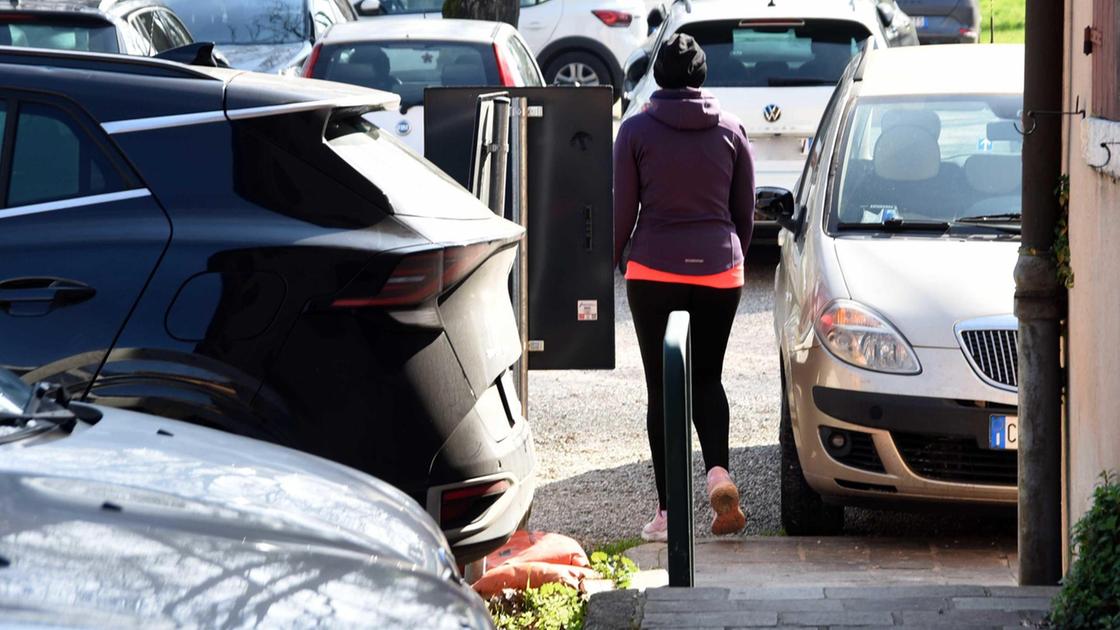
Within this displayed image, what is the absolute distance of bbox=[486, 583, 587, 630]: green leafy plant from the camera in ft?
17.8

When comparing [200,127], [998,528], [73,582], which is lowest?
[998,528]

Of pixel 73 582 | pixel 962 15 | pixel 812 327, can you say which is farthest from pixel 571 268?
pixel 962 15

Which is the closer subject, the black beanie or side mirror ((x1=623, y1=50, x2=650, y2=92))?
the black beanie

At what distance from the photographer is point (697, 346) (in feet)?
21.2

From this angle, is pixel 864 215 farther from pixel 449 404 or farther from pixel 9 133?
pixel 9 133

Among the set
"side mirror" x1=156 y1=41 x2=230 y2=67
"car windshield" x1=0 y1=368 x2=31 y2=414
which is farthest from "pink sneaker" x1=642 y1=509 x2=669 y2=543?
"car windshield" x1=0 y1=368 x2=31 y2=414

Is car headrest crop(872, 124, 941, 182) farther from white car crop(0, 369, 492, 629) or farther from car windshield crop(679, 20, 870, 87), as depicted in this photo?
car windshield crop(679, 20, 870, 87)

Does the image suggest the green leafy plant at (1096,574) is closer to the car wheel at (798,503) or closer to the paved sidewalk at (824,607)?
the paved sidewalk at (824,607)

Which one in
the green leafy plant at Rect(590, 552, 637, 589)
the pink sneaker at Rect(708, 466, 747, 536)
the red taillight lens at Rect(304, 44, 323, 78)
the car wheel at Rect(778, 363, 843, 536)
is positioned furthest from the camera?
the red taillight lens at Rect(304, 44, 323, 78)

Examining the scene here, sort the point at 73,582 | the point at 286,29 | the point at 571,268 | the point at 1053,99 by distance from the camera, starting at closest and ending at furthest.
Result: the point at 73,582 → the point at 1053,99 → the point at 571,268 → the point at 286,29

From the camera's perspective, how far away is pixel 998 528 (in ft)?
22.2

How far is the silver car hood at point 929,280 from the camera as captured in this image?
6047mm

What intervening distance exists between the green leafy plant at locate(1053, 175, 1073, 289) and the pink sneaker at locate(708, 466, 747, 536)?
1.59 m

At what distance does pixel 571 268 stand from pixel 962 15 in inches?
679
